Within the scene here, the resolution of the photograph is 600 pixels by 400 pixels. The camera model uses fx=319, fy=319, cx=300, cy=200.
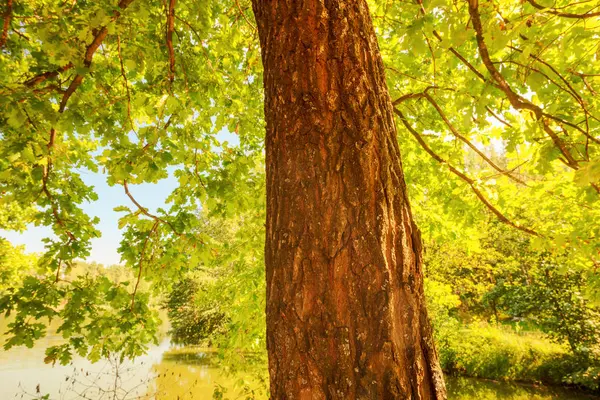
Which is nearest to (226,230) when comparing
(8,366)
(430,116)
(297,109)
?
(8,366)

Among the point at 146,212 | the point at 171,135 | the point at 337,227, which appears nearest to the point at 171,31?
the point at 171,135

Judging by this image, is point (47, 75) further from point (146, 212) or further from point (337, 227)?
point (337, 227)

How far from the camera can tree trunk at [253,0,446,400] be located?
93cm

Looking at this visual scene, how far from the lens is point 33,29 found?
6.11 feet

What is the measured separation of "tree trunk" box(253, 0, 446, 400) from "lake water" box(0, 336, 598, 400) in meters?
6.95

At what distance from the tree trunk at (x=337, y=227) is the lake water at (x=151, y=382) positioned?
6948 mm

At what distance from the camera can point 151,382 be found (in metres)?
11.9

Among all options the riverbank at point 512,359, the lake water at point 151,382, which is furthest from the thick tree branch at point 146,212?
the riverbank at point 512,359

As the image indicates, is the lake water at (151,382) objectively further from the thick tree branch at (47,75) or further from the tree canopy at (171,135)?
the thick tree branch at (47,75)

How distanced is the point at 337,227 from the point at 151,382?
1399cm

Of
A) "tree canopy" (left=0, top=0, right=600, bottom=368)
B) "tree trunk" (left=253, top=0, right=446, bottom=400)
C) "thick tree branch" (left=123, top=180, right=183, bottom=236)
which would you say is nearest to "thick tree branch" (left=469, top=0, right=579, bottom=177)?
"tree canopy" (left=0, top=0, right=600, bottom=368)

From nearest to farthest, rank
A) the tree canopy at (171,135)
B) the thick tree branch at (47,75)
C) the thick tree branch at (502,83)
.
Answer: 1. the thick tree branch at (502,83)
2. the tree canopy at (171,135)
3. the thick tree branch at (47,75)

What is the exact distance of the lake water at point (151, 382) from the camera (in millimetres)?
9398

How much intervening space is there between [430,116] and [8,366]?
20.2 meters
